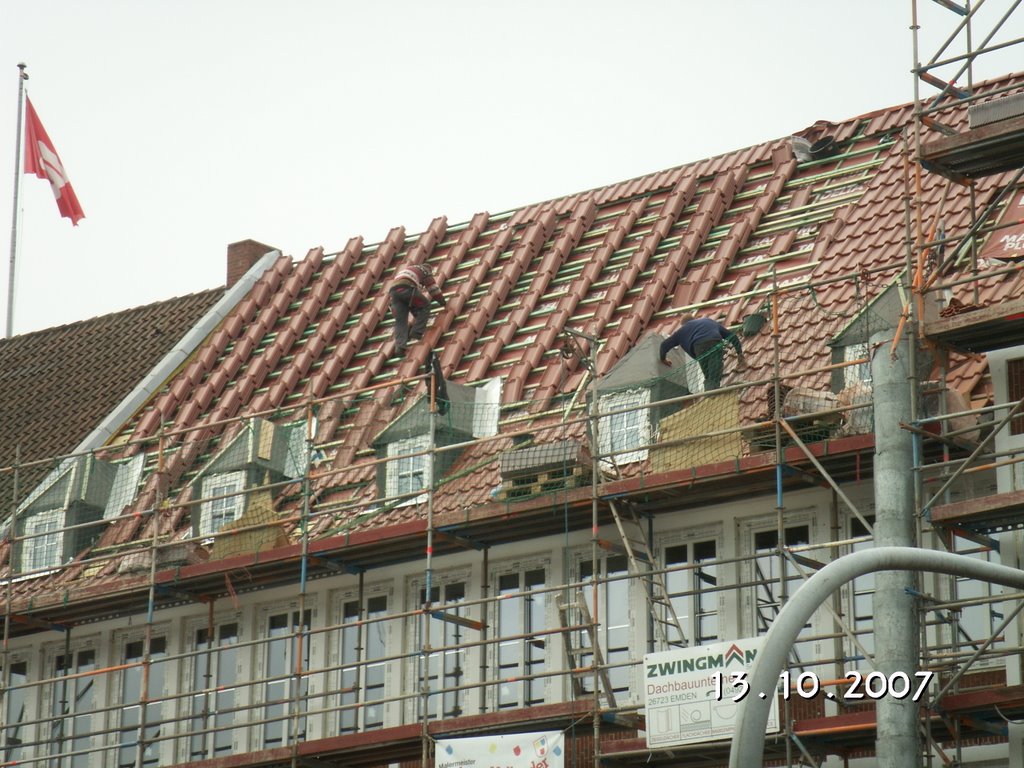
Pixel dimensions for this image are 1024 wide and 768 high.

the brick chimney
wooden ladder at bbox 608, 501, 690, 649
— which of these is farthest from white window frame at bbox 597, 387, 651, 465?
the brick chimney

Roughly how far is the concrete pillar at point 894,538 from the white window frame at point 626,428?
4048 mm

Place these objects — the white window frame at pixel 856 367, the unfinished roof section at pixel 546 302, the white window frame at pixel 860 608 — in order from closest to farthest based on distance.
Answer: the white window frame at pixel 860 608 < the white window frame at pixel 856 367 < the unfinished roof section at pixel 546 302

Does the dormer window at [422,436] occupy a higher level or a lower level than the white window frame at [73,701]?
higher

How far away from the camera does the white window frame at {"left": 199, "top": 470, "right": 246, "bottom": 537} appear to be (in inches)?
1210

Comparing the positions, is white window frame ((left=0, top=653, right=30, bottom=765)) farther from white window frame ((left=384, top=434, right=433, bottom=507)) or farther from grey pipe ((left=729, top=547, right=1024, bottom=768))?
grey pipe ((left=729, top=547, right=1024, bottom=768))

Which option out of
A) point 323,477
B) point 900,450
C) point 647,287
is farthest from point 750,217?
point 900,450

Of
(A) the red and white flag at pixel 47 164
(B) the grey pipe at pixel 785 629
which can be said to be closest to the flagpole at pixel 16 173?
(A) the red and white flag at pixel 47 164

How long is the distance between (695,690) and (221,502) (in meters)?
9.48

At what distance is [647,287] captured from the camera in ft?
102

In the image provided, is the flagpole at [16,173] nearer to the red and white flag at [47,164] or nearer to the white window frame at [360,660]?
the red and white flag at [47,164]

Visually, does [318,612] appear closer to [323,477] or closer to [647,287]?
[323,477]

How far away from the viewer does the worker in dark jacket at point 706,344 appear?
26797 millimetres

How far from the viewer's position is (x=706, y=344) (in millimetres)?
27156

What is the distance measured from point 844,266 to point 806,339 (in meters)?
1.87
